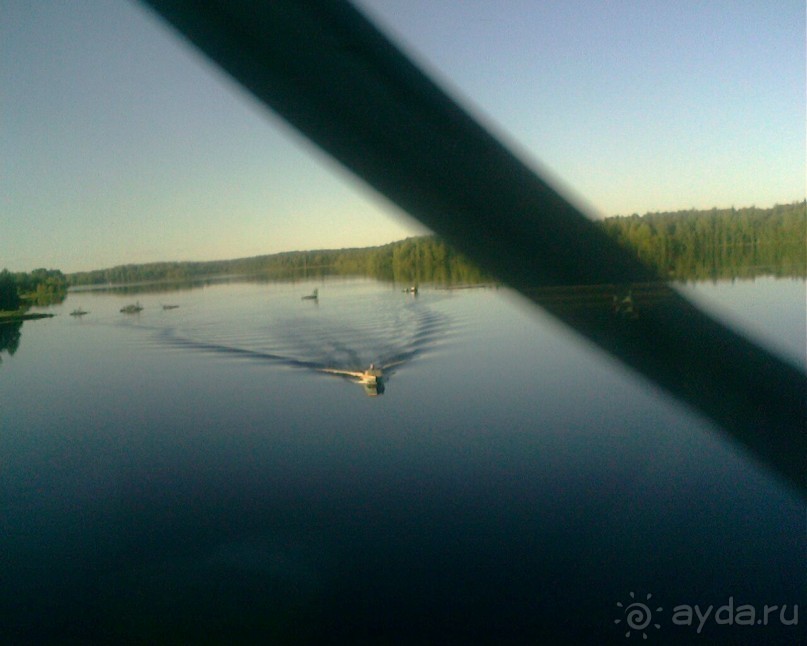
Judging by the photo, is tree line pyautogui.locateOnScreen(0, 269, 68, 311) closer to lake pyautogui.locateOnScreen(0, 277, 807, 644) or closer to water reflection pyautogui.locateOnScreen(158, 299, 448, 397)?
lake pyautogui.locateOnScreen(0, 277, 807, 644)

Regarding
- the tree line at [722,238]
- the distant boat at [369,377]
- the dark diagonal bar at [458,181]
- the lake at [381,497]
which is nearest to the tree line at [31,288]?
the lake at [381,497]

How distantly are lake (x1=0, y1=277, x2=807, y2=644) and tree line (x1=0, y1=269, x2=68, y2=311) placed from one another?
1.27ft

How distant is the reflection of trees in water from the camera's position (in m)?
3.58

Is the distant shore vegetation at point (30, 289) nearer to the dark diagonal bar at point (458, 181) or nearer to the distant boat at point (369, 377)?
the dark diagonal bar at point (458, 181)

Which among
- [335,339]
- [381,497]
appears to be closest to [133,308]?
[381,497]

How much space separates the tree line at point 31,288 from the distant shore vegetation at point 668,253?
0.56ft

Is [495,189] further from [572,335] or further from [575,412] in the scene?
[575,412]

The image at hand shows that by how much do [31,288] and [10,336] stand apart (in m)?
1.59

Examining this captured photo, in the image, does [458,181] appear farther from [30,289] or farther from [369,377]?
[369,377]

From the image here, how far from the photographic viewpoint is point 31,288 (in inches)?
105

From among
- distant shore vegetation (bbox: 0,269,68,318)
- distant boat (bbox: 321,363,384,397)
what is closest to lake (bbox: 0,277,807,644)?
distant boat (bbox: 321,363,384,397)

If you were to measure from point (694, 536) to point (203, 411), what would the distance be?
6341 mm

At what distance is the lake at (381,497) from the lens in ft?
12.1

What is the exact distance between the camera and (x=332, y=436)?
7.15 m
